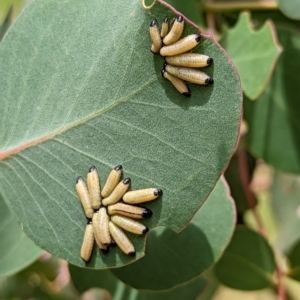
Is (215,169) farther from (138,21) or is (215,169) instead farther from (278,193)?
(278,193)

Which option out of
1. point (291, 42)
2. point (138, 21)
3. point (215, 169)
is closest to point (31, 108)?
point (138, 21)

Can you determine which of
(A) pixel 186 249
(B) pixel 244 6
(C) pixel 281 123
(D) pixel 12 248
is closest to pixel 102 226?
(A) pixel 186 249

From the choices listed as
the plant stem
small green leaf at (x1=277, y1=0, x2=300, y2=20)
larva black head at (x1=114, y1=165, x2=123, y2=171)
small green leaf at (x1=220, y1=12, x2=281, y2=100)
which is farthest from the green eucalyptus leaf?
the plant stem

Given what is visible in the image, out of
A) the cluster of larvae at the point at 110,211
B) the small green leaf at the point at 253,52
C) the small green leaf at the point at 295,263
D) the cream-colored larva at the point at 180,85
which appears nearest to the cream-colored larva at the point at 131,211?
the cluster of larvae at the point at 110,211

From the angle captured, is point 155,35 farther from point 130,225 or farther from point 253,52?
point 253,52

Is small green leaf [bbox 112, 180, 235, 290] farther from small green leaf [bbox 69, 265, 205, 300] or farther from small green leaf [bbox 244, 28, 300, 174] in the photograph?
small green leaf [bbox 244, 28, 300, 174]

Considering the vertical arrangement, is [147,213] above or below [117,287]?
above

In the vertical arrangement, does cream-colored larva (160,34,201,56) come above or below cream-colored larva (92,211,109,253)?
above
